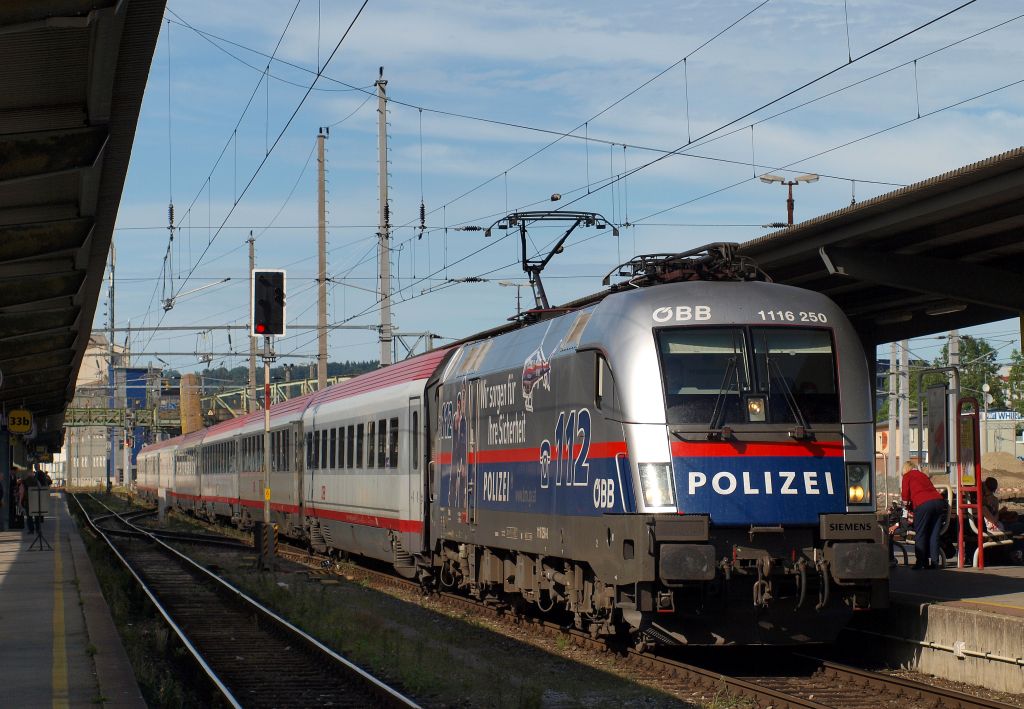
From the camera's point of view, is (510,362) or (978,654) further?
(510,362)

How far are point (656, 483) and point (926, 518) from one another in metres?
6.18

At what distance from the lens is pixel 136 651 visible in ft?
45.2

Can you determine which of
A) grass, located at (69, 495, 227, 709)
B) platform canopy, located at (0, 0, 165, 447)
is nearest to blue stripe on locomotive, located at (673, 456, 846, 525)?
Answer: grass, located at (69, 495, 227, 709)

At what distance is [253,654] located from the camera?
14.1 m

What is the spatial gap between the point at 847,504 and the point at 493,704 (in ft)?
11.4

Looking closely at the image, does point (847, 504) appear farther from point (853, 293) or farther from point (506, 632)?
point (853, 293)

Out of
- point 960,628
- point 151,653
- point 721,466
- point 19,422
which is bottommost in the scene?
point 151,653

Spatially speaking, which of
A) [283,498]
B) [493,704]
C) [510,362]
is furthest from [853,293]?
[283,498]

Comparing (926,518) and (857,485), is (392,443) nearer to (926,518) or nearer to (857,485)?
(926,518)

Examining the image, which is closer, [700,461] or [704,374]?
[700,461]

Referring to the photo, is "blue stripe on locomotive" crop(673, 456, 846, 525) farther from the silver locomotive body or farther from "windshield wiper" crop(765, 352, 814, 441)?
"windshield wiper" crop(765, 352, 814, 441)

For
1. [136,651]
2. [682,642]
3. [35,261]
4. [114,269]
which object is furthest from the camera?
[114,269]

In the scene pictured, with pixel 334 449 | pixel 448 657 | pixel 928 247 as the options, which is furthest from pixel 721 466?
pixel 334 449

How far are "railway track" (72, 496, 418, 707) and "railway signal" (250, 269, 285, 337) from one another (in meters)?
3.93
